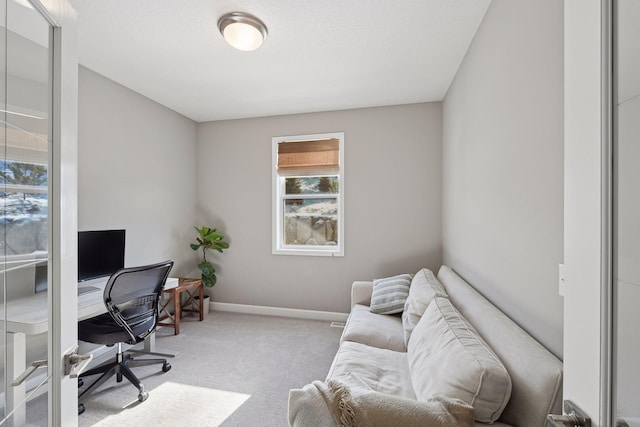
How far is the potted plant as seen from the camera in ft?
12.1

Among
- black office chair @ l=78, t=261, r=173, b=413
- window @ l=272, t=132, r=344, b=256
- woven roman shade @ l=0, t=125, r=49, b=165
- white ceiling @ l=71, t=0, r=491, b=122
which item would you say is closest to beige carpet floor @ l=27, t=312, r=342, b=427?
black office chair @ l=78, t=261, r=173, b=413

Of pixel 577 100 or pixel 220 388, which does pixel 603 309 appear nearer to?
pixel 577 100

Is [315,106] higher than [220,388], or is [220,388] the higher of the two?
[315,106]

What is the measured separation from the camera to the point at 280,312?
375cm

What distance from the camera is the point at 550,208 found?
1115mm

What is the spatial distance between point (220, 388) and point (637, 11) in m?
2.77

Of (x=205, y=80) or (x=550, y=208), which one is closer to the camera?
(x=550, y=208)

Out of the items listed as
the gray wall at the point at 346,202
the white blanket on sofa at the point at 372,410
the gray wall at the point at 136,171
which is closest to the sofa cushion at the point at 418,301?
the white blanket on sofa at the point at 372,410

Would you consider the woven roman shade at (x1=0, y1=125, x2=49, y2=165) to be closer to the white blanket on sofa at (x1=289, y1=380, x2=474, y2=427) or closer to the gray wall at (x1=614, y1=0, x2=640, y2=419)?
the white blanket on sofa at (x1=289, y1=380, x2=474, y2=427)

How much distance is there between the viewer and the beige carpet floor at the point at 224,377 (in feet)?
6.20

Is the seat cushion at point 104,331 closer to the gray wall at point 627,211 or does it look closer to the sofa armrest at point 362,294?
the sofa armrest at point 362,294

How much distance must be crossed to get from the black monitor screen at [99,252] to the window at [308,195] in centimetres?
174

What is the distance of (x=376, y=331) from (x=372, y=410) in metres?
1.28

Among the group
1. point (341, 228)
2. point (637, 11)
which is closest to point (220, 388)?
point (341, 228)
